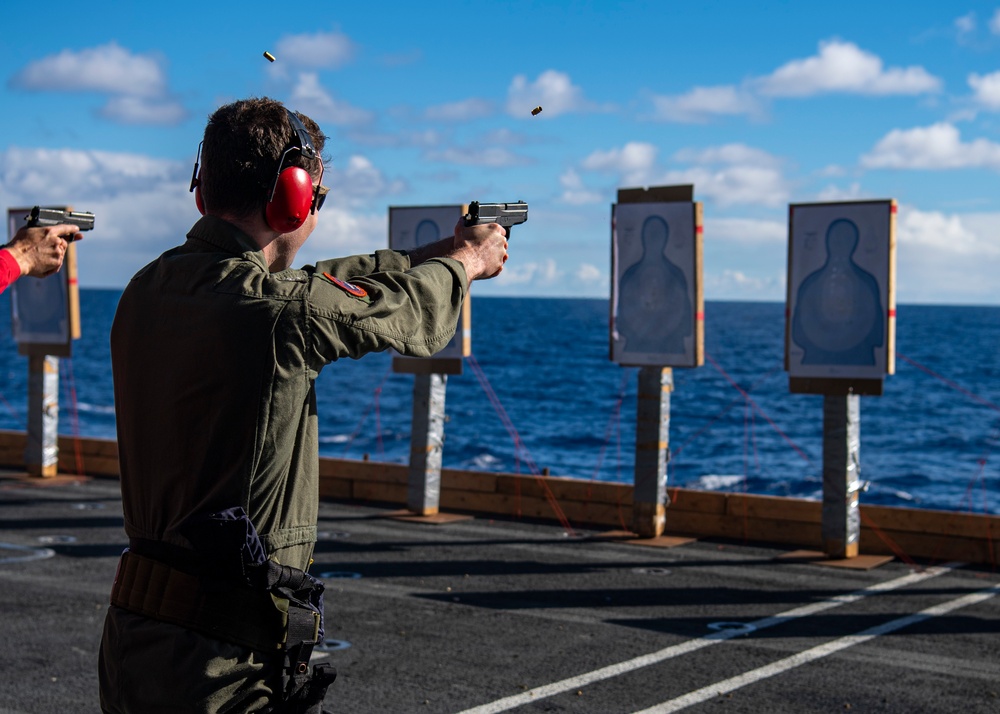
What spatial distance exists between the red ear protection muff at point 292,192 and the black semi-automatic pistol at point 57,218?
2341mm

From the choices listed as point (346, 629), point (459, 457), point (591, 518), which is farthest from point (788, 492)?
point (346, 629)

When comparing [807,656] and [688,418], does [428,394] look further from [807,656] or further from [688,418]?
[688,418]

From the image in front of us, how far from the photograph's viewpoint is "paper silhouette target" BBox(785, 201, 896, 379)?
9672 millimetres

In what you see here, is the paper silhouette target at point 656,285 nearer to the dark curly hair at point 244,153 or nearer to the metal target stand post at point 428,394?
the metal target stand post at point 428,394

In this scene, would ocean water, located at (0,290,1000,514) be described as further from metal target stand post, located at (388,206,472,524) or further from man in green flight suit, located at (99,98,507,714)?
man in green flight suit, located at (99,98,507,714)

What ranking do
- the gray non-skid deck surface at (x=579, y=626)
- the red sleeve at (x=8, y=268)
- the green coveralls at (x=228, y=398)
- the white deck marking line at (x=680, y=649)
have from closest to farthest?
the green coveralls at (x=228, y=398) → the red sleeve at (x=8, y=268) → the white deck marking line at (x=680, y=649) → the gray non-skid deck surface at (x=579, y=626)

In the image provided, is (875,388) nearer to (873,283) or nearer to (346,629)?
(873,283)

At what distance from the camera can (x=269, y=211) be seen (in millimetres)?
2473

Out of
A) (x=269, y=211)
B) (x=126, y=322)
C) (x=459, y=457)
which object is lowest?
(x=459, y=457)

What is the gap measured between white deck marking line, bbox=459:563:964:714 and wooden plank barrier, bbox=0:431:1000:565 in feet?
1.37

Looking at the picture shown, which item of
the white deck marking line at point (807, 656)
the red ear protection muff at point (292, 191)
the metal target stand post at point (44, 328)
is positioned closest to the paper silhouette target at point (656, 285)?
the white deck marking line at point (807, 656)

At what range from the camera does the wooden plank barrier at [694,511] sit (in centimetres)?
952

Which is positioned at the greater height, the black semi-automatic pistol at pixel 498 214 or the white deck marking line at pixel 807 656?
the black semi-automatic pistol at pixel 498 214

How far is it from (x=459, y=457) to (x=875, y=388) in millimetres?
22205
